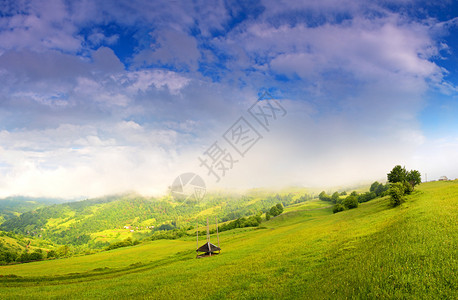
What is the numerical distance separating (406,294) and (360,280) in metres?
2.23

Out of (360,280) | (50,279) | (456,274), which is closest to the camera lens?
(456,274)

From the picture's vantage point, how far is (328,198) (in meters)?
178

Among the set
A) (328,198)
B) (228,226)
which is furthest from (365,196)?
(228,226)

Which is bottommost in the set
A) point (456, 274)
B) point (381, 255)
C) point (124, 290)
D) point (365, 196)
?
point (365, 196)

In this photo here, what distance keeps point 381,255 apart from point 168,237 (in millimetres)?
154935

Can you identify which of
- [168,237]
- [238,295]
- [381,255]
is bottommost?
[168,237]

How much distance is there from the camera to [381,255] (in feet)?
41.3

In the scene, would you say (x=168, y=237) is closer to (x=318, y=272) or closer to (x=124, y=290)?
(x=124, y=290)

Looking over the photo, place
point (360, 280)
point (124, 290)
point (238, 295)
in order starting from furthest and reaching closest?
point (124, 290)
point (238, 295)
point (360, 280)

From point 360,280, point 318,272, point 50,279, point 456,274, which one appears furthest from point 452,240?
point 50,279

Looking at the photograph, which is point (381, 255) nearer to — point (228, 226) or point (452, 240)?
point (452, 240)

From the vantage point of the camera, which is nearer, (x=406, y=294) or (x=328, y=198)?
(x=406, y=294)

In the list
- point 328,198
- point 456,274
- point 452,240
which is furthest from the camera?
point 328,198

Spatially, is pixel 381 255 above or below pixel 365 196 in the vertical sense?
above
